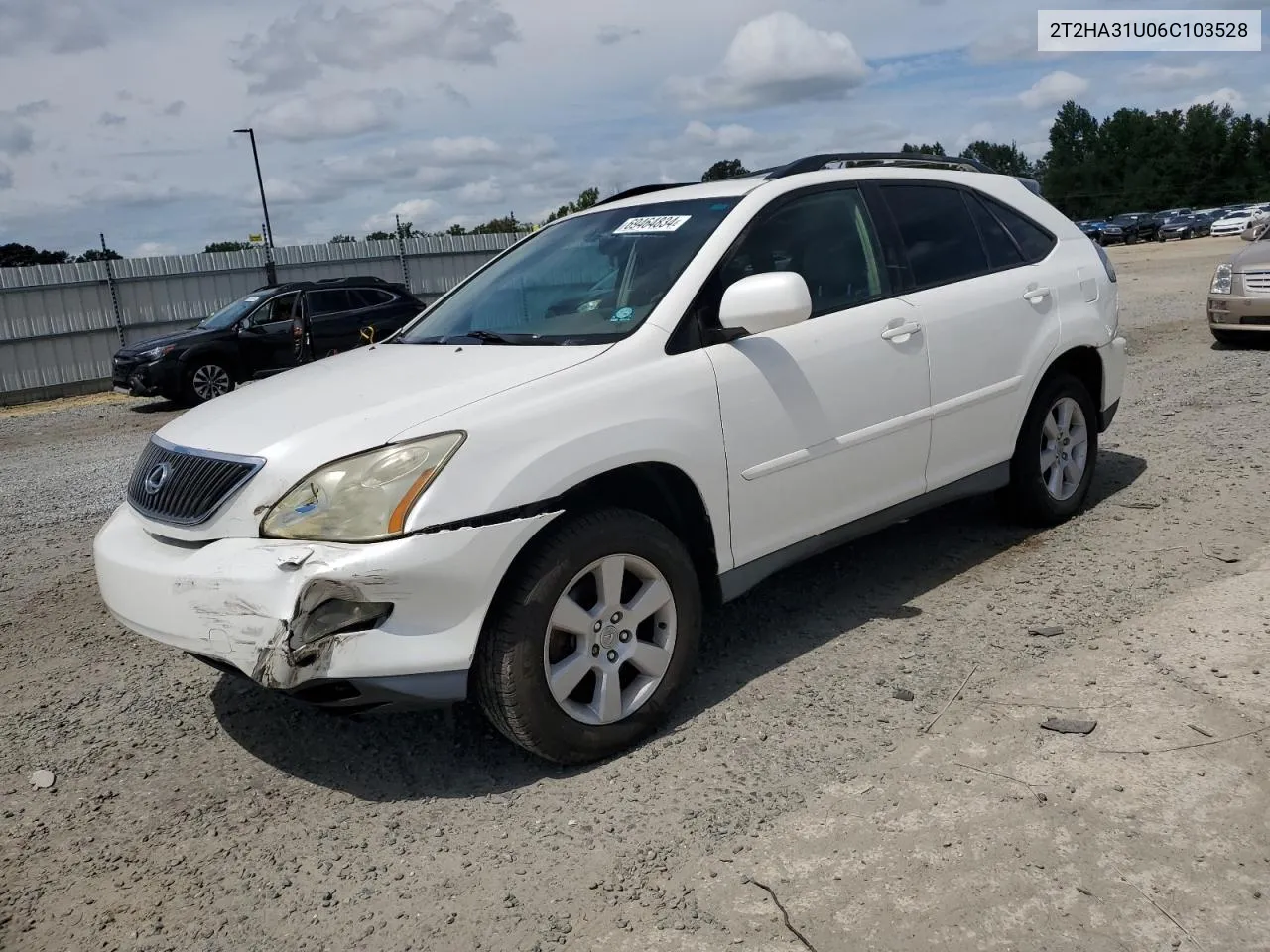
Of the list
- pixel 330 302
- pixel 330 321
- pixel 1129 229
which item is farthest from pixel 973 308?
pixel 1129 229

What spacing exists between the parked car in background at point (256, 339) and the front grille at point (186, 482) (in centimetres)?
1227

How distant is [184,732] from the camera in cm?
376

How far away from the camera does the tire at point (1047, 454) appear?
5.02 m

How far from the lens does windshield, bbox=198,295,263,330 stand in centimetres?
1608

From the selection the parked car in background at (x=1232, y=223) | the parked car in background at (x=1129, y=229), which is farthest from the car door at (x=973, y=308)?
the parked car in background at (x=1129, y=229)

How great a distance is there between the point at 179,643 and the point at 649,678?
1.42m

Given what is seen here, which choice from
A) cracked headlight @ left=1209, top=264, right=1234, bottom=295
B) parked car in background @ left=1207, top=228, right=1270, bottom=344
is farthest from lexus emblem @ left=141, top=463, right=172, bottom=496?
cracked headlight @ left=1209, top=264, right=1234, bottom=295

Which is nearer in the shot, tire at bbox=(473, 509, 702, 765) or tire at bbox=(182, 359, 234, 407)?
tire at bbox=(473, 509, 702, 765)

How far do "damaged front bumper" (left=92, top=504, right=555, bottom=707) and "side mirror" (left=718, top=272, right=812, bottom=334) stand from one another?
1.02 meters

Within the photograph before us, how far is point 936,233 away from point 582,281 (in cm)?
165

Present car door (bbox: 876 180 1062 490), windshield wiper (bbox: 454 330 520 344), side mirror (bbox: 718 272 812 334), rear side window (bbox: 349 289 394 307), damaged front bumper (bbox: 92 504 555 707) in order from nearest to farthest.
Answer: damaged front bumper (bbox: 92 504 555 707) → side mirror (bbox: 718 272 812 334) → windshield wiper (bbox: 454 330 520 344) → car door (bbox: 876 180 1062 490) → rear side window (bbox: 349 289 394 307)

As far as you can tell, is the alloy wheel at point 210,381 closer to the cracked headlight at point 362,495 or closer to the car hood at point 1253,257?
the car hood at point 1253,257

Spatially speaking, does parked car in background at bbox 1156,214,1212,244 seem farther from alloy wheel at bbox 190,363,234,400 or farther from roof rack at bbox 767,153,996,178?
roof rack at bbox 767,153,996,178

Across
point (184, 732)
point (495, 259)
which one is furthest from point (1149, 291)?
point (184, 732)
